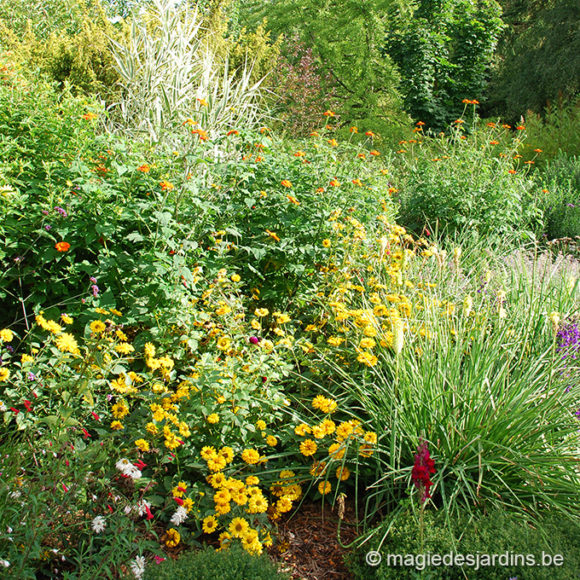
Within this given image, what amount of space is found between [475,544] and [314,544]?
2.17 ft

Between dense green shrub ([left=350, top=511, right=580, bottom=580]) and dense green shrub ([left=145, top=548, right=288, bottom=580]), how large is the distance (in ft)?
1.37

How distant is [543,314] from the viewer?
3.32 metres

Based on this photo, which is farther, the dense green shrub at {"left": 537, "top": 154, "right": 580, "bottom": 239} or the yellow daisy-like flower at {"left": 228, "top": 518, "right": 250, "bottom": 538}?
the dense green shrub at {"left": 537, "top": 154, "right": 580, "bottom": 239}

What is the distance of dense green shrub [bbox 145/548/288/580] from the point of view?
1.61m

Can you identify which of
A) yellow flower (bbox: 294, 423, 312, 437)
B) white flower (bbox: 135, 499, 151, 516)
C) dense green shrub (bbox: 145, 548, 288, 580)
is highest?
dense green shrub (bbox: 145, 548, 288, 580)

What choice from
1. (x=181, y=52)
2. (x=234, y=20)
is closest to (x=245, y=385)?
(x=181, y=52)

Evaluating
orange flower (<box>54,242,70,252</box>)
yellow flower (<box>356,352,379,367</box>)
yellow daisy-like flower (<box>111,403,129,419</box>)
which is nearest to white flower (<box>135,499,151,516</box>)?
yellow daisy-like flower (<box>111,403,129,419</box>)

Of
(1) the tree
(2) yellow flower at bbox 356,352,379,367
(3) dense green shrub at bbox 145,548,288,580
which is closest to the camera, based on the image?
(3) dense green shrub at bbox 145,548,288,580

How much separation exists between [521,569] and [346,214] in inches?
109

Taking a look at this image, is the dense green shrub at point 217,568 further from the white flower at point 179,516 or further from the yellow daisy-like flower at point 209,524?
the yellow daisy-like flower at point 209,524

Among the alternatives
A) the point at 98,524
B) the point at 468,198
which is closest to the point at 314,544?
the point at 98,524

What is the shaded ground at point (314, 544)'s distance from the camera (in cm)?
204

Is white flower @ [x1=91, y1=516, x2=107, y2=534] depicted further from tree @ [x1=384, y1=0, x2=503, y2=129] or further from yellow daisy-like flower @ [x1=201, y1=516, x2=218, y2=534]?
tree @ [x1=384, y1=0, x2=503, y2=129]

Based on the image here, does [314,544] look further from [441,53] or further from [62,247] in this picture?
[441,53]
